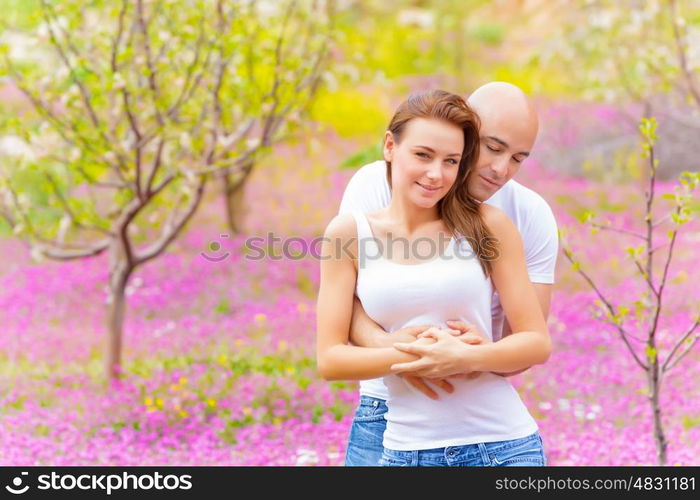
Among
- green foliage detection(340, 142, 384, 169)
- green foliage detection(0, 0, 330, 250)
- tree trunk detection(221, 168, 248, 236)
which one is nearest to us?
green foliage detection(0, 0, 330, 250)

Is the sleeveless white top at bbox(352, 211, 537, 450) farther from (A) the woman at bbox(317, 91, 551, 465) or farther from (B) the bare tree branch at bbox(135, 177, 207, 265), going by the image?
(B) the bare tree branch at bbox(135, 177, 207, 265)

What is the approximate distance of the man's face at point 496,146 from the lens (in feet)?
9.05

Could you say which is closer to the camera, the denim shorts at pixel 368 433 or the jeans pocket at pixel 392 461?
the jeans pocket at pixel 392 461

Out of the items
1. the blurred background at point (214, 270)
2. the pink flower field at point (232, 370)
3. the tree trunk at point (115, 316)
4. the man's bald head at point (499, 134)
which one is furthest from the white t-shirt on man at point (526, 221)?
the tree trunk at point (115, 316)

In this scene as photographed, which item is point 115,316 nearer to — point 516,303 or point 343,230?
point 343,230

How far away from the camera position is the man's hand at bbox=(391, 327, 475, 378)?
96.9 inches

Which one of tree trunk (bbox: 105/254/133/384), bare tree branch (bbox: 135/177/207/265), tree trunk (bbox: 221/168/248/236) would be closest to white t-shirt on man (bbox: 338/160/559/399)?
bare tree branch (bbox: 135/177/207/265)

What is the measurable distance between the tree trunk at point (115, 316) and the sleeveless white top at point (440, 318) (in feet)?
17.0

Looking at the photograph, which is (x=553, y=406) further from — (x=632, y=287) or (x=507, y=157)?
(x=507, y=157)

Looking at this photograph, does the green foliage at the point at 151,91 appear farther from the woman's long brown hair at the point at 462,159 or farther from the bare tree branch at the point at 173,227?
the woman's long brown hair at the point at 462,159

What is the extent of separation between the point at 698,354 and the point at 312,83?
14.7 feet

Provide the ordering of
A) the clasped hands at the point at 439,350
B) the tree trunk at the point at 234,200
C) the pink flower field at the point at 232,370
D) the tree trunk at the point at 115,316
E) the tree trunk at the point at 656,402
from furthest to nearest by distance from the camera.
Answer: the tree trunk at the point at 234,200
the tree trunk at the point at 115,316
the pink flower field at the point at 232,370
the tree trunk at the point at 656,402
the clasped hands at the point at 439,350

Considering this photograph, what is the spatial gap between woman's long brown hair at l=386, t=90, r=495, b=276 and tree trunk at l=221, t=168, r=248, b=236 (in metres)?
8.65
